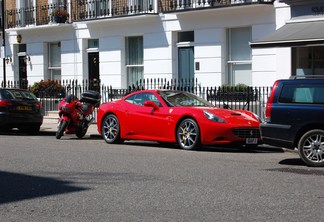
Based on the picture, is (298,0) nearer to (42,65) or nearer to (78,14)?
(78,14)

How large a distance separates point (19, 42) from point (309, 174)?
70.0ft

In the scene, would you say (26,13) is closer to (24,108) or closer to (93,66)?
(93,66)

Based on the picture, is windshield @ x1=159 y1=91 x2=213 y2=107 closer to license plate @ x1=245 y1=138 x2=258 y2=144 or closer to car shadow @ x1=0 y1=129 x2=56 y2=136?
license plate @ x1=245 y1=138 x2=258 y2=144

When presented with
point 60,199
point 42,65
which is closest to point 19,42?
point 42,65

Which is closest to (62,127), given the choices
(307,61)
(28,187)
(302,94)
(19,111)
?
(19,111)

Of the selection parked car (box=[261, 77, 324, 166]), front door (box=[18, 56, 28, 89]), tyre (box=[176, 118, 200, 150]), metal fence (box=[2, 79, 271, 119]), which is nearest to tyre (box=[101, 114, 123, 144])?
tyre (box=[176, 118, 200, 150])

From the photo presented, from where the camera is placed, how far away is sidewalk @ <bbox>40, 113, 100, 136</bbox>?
63.7 feet

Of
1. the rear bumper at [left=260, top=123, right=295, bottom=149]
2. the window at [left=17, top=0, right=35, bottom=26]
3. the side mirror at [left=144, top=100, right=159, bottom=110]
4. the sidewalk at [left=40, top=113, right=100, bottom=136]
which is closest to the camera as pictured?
the rear bumper at [left=260, top=123, right=295, bottom=149]

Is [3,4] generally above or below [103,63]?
above

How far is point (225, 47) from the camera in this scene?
72.9 feet

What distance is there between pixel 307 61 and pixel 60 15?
449 inches

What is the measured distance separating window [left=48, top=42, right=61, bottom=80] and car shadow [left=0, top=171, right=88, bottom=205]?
1830cm

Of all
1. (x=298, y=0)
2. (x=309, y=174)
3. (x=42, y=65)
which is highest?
(x=298, y=0)

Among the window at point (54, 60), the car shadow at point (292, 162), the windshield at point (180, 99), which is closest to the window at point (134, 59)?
the window at point (54, 60)
